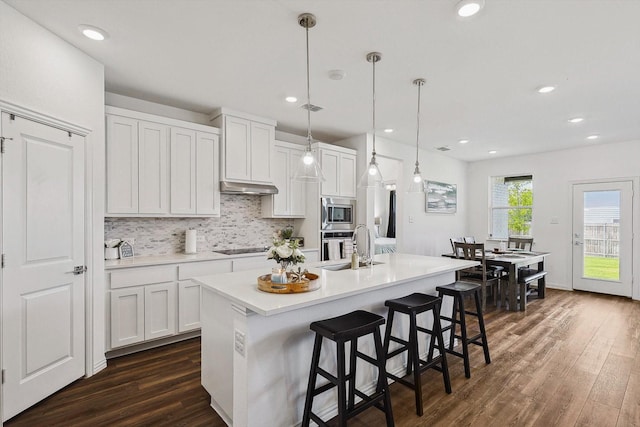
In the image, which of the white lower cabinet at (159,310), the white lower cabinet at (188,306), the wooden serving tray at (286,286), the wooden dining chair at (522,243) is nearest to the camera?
the wooden serving tray at (286,286)

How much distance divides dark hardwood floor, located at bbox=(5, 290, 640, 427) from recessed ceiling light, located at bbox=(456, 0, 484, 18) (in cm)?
272

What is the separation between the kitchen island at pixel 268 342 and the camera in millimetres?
1836

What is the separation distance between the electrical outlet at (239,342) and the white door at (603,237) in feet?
21.9

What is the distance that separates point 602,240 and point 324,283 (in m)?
6.10

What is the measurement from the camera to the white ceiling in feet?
6.89

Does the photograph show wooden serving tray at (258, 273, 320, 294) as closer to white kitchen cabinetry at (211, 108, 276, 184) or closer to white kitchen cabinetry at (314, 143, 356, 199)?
white kitchen cabinetry at (211, 108, 276, 184)

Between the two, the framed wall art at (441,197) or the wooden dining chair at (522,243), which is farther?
the framed wall art at (441,197)

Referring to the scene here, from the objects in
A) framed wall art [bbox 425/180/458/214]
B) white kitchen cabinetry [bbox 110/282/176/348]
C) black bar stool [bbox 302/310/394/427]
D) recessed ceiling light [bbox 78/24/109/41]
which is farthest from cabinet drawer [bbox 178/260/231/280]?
framed wall art [bbox 425/180/458/214]

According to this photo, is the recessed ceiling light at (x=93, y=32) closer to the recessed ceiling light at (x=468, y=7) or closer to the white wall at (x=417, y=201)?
the recessed ceiling light at (x=468, y=7)

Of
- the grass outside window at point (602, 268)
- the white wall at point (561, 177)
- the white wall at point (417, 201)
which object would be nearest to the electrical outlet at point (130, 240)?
the white wall at point (417, 201)

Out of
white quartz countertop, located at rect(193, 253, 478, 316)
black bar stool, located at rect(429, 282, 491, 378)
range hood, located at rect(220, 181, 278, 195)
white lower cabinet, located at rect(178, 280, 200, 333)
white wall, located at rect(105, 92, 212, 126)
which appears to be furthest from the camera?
range hood, located at rect(220, 181, 278, 195)

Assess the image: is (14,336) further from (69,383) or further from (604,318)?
(604,318)

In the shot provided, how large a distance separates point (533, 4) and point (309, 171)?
1840mm

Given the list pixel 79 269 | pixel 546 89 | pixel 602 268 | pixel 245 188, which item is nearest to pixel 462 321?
pixel 546 89
